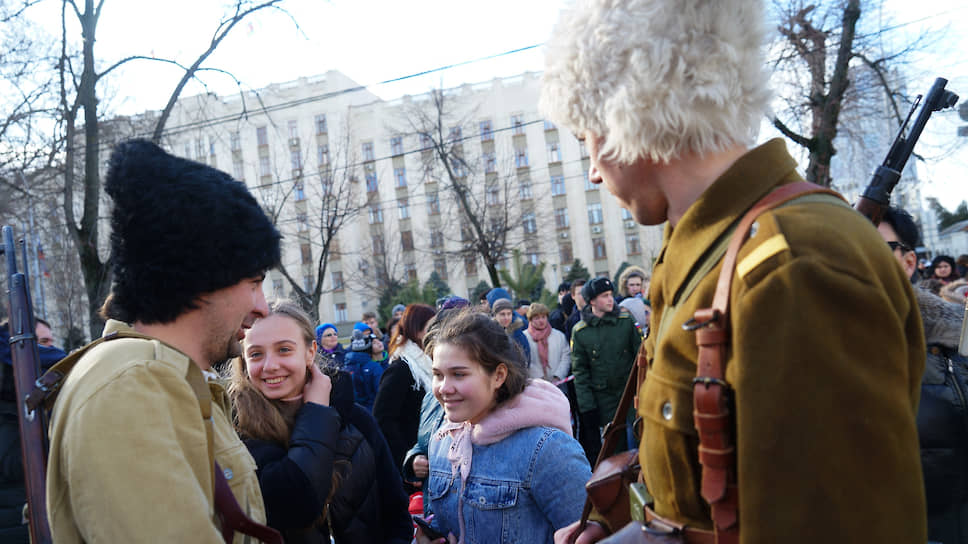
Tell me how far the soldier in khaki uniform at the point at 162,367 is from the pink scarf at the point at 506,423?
96 centimetres

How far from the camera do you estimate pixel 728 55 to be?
1.35m

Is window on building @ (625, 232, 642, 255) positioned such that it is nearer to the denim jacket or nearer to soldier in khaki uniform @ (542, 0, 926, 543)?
the denim jacket

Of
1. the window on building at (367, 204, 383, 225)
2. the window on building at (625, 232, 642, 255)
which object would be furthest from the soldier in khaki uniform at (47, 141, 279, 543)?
the window on building at (625, 232, 642, 255)

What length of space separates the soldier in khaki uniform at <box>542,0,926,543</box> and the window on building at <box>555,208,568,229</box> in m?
48.0

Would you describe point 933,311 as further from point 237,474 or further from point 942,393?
point 237,474

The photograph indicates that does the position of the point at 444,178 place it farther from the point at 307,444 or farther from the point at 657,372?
the point at 657,372

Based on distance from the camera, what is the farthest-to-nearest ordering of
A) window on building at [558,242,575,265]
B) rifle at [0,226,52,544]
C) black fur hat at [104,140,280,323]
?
window on building at [558,242,575,265]
rifle at [0,226,52,544]
black fur hat at [104,140,280,323]

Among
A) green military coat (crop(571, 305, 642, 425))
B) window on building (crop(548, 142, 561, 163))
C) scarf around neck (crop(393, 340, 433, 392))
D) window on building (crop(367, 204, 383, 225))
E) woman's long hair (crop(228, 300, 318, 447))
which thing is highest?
window on building (crop(548, 142, 561, 163))

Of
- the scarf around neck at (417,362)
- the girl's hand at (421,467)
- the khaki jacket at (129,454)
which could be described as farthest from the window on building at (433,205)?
the khaki jacket at (129,454)

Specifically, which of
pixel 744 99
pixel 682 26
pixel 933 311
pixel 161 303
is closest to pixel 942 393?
pixel 933 311

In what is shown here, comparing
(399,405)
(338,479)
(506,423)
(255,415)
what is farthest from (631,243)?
(255,415)

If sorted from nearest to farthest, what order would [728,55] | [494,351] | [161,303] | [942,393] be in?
[728,55], [161,303], [942,393], [494,351]

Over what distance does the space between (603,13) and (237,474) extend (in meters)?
1.57

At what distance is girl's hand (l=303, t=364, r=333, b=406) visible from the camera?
115 inches
